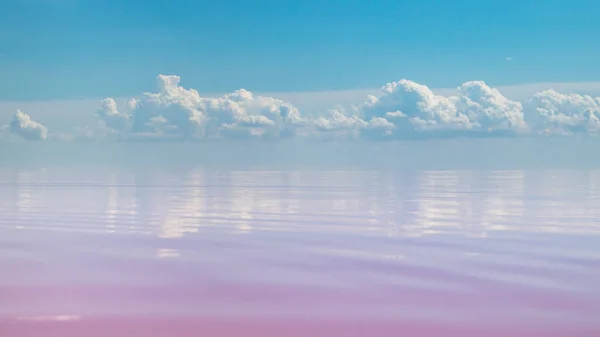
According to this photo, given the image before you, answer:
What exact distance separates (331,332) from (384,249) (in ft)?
15.7

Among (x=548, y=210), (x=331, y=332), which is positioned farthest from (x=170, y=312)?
(x=548, y=210)

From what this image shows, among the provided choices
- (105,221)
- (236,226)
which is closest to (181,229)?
(236,226)

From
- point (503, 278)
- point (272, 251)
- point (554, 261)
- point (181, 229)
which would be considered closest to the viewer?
point (503, 278)

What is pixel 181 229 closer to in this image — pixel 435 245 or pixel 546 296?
pixel 435 245

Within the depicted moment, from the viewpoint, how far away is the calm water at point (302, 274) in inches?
271

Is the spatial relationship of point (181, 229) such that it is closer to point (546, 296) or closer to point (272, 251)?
point (272, 251)

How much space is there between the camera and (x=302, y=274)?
30.0 feet

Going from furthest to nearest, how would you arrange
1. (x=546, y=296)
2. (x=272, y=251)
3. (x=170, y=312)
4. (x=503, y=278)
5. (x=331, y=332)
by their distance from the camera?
(x=272, y=251) < (x=503, y=278) < (x=546, y=296) < (x=170, y=312) < (x=331, y=332)

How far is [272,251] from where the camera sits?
11.1 metres

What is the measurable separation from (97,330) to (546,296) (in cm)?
485

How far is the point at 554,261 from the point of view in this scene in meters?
9.96

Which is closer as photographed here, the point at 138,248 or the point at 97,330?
the point at 97,330

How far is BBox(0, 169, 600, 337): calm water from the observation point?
271 inches

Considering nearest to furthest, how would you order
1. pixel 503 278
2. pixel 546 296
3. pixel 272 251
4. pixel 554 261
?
pixel 546 296 → pixel 503 278 → pixel 554 261 → pixel 272 251
